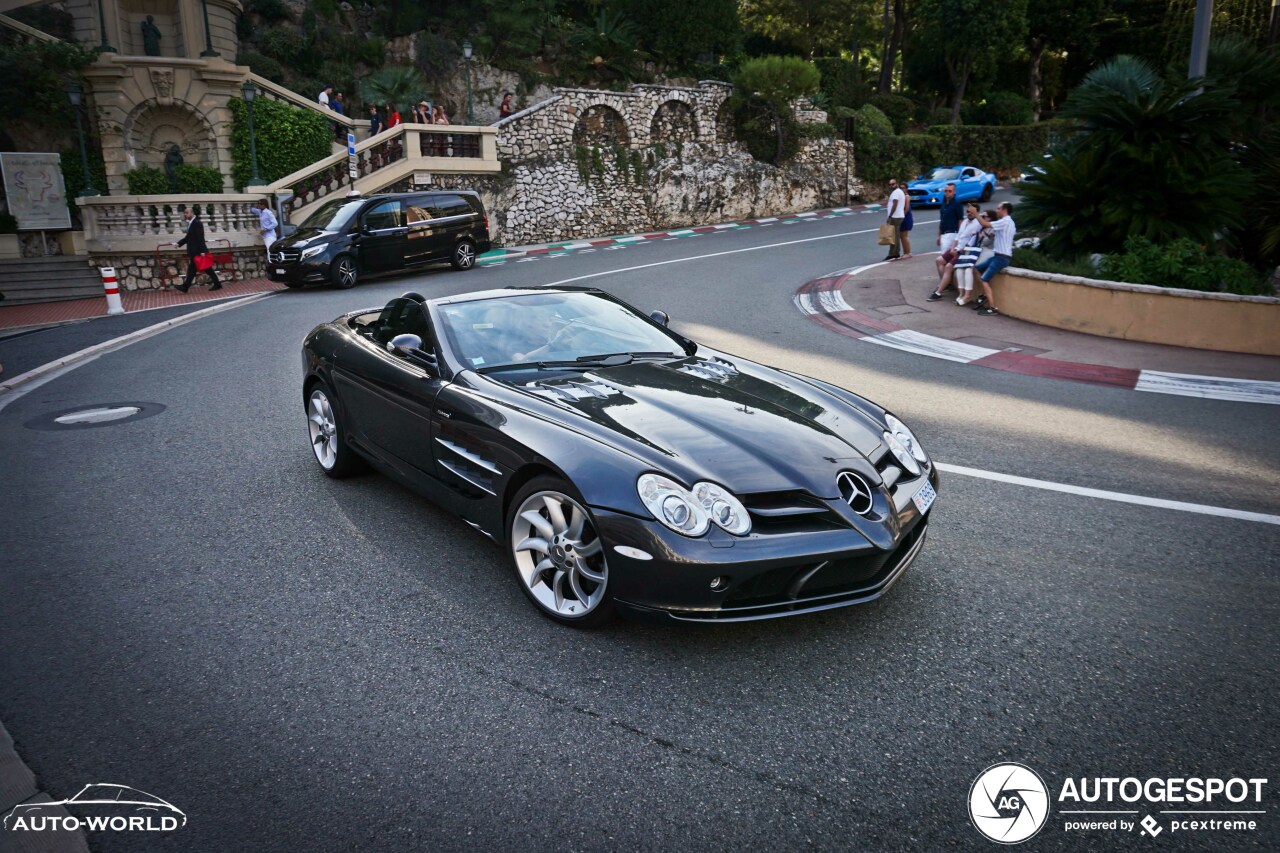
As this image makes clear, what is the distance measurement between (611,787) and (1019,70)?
5393cm

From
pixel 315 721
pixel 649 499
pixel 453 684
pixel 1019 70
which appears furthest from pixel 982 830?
pixel 1019 70

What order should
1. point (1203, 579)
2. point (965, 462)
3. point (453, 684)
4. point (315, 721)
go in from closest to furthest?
point (315, 721) < point (453, 684) < point (1203, 579) < point (965, 462)

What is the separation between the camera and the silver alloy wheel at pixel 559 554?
407 centimetres

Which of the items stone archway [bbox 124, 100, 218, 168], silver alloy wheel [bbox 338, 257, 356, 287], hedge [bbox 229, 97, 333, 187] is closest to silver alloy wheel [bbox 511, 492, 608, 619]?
silver alloy wheel [bbox 338, 257, 356, 287]

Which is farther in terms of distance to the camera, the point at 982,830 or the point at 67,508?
the point at 67,508

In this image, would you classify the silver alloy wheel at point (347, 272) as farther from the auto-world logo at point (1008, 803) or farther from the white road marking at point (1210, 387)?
the auto-world logo at point (1008, 803)

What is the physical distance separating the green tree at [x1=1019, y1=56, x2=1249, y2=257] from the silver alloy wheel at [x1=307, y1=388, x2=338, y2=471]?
1153cm

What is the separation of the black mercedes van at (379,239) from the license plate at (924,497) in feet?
54.4

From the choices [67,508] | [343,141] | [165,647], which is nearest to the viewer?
[165,647]

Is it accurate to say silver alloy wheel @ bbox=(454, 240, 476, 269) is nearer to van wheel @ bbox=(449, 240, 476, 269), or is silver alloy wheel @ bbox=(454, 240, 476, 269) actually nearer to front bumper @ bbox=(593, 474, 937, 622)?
van wheel @ bbox=(449, 240, 476, 269)

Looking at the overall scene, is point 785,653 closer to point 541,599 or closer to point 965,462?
point 541,599

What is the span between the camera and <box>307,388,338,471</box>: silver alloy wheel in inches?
251

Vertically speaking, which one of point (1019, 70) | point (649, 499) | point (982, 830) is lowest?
point (982, 830)

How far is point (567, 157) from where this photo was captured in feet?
96.1
